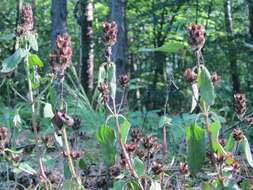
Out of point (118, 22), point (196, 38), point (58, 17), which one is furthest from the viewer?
point (58, 17)

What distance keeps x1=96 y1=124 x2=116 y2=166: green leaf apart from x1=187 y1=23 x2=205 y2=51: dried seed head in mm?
410

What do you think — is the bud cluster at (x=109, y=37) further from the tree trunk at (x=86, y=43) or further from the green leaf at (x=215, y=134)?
the tree trunk at (x=86, y=43)

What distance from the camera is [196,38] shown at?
4.18 ft

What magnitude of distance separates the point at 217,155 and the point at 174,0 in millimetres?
5840

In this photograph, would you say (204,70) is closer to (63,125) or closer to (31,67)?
(63,125)

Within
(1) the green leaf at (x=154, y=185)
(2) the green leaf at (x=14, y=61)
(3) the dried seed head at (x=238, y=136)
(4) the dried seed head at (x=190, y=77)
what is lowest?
(1) the green leaf at (x=154, y=185)

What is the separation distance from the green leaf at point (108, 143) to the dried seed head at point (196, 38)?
41 cm

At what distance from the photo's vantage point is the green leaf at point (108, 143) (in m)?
1.52

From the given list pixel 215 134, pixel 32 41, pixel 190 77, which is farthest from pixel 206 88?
pixel 32 41

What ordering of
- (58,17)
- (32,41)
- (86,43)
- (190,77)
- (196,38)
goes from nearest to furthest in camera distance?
(196,38), (190,77), (32,41), (58,17), (86,43)

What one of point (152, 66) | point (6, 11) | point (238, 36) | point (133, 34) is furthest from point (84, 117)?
point (6, 11)

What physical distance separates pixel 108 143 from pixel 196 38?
17.4 inches

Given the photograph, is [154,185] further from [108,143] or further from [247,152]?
[247,152]

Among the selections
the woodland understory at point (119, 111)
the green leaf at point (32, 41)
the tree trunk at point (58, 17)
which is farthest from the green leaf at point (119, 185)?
the tree trunk at point (58, 17)
